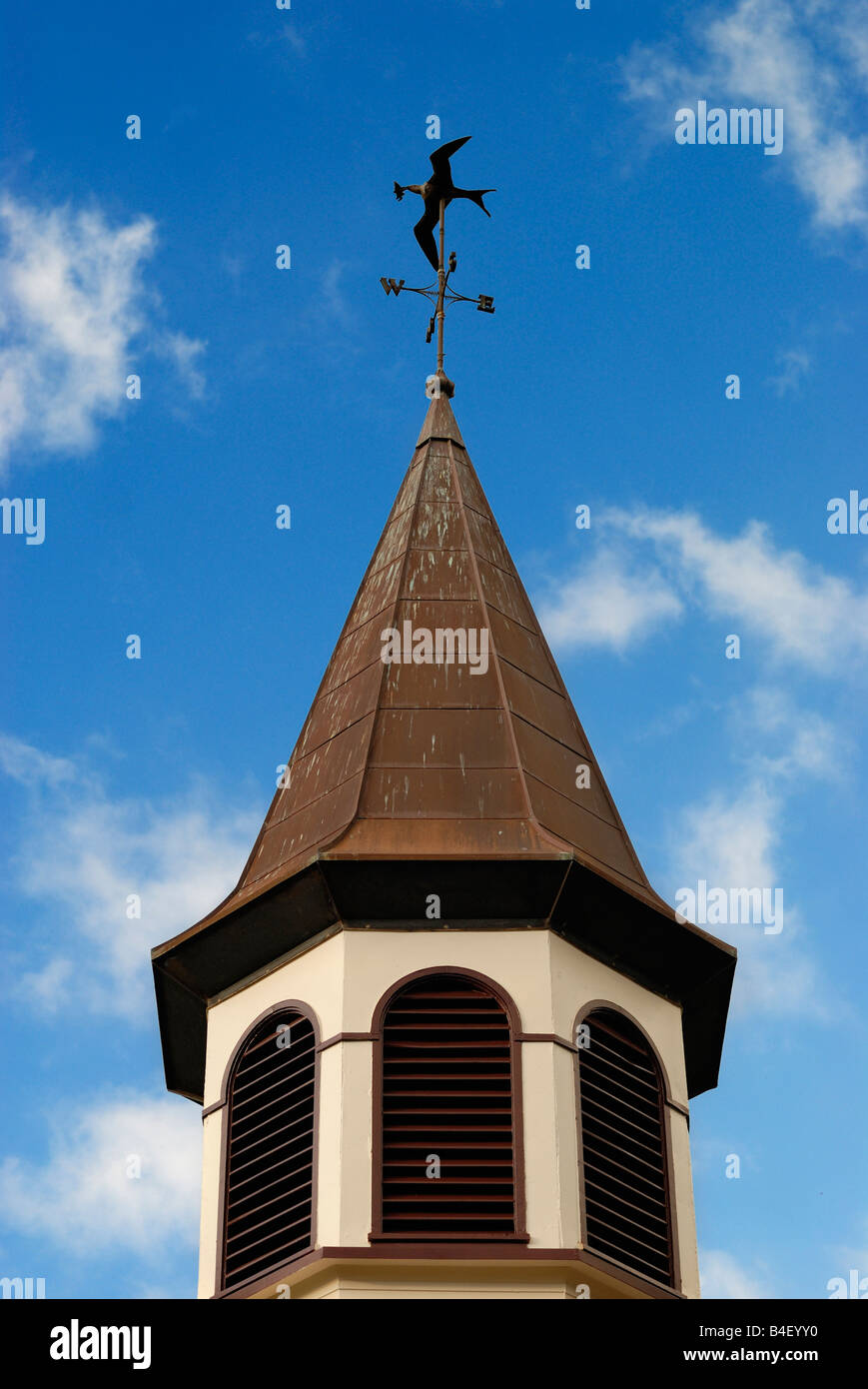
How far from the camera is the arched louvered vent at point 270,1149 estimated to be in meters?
23.8

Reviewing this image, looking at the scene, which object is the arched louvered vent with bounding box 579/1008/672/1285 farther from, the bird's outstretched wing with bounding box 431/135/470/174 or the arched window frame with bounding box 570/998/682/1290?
the bird's outstretched wing with bounding box 431/135/470/174

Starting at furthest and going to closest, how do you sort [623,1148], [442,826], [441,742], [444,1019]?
[441,742]
[442,826]
[623,1148]
[444,1019]

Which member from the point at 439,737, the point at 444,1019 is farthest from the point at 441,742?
the point at 444,1019

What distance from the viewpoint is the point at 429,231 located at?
33.5m

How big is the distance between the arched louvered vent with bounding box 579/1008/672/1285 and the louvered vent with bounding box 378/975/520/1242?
74 centimetres

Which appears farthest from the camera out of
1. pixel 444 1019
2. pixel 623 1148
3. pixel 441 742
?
pixel 441 742

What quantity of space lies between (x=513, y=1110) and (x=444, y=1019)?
3.50ft

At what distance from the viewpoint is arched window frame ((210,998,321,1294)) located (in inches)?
922

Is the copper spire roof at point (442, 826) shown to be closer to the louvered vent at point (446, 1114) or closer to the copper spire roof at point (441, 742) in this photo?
the copper spire roof at point (441, 742)

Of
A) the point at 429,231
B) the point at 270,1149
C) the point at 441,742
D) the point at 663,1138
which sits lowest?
the point at 270,1149

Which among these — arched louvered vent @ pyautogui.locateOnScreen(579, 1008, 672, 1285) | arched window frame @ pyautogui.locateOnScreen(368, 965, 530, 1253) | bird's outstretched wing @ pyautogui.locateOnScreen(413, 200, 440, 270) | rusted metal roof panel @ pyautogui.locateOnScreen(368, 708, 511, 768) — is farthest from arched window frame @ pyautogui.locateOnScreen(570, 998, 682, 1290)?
bird's outstretched wing @ pyautogui.locateOnScreen(413, 200, 440, 270)

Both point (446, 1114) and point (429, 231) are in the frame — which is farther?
point (429, 231)

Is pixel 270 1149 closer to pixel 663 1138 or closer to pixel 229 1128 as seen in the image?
pixel 229 1128

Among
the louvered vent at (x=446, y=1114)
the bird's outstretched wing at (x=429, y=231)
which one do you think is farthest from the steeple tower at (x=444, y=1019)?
the bird's outstretched wing at (x=429, y=231)
